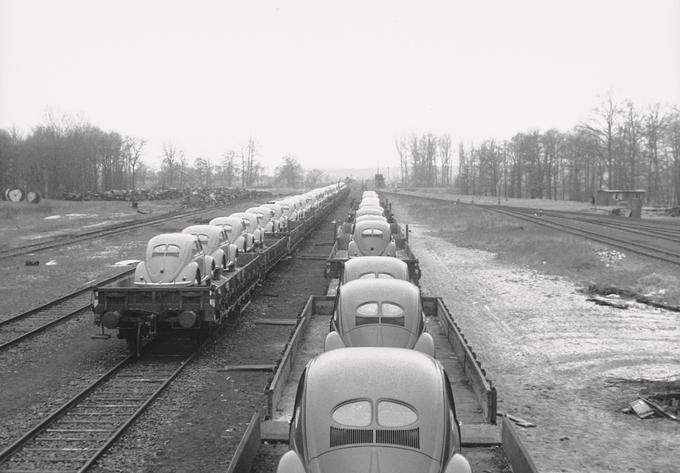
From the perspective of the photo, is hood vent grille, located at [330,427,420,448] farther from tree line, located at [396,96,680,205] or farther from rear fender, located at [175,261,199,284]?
tree line, located at [396,96,680,205]

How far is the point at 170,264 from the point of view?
527 inches

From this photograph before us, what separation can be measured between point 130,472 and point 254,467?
218cm

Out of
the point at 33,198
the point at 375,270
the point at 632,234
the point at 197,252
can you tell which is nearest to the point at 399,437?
the point at 375,270

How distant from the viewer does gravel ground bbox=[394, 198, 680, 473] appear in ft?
25.9

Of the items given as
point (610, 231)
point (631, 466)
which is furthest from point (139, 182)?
point (631, 466)

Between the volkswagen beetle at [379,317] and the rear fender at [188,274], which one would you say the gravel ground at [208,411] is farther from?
the volkswagen beetle at [379,317]

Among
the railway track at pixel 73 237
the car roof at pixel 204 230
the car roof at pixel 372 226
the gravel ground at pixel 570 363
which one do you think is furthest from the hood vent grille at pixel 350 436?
the railway track at pixel 73 237

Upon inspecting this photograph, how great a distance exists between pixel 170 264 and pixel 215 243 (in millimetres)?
3268

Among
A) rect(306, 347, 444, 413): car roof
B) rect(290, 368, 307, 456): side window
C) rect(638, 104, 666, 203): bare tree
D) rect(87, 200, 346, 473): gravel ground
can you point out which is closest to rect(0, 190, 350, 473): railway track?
rect(87, 200, 346, 473): gravel ground

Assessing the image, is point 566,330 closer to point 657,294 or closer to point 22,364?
point 657,294

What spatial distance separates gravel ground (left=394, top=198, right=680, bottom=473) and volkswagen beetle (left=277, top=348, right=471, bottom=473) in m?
2.98

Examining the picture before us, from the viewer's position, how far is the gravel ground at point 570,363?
790 centimetres

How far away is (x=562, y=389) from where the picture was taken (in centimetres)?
1033

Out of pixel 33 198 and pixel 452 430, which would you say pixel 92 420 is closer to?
pixel 452 430
